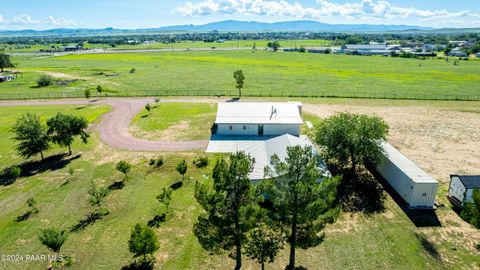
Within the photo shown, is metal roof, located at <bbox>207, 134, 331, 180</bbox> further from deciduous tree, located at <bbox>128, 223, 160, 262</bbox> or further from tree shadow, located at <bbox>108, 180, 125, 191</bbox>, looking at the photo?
tree shadow, located at <bbox>108, 180, 125, 191</bbox>

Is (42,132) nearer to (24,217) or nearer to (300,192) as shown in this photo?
(24,217)

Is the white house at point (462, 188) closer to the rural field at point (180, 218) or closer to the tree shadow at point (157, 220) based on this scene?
the rural field at point (180, 218)

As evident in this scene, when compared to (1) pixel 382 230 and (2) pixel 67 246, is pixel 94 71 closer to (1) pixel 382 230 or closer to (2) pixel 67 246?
(2) pixel 67 246

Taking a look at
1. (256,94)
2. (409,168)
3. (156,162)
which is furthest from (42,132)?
(256,94)

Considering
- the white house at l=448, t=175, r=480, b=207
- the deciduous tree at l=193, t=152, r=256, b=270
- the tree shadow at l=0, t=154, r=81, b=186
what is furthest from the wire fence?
the deciduous tree at l=193, t=152, r=256, b=270

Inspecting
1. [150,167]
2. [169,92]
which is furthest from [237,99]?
[150,167]
